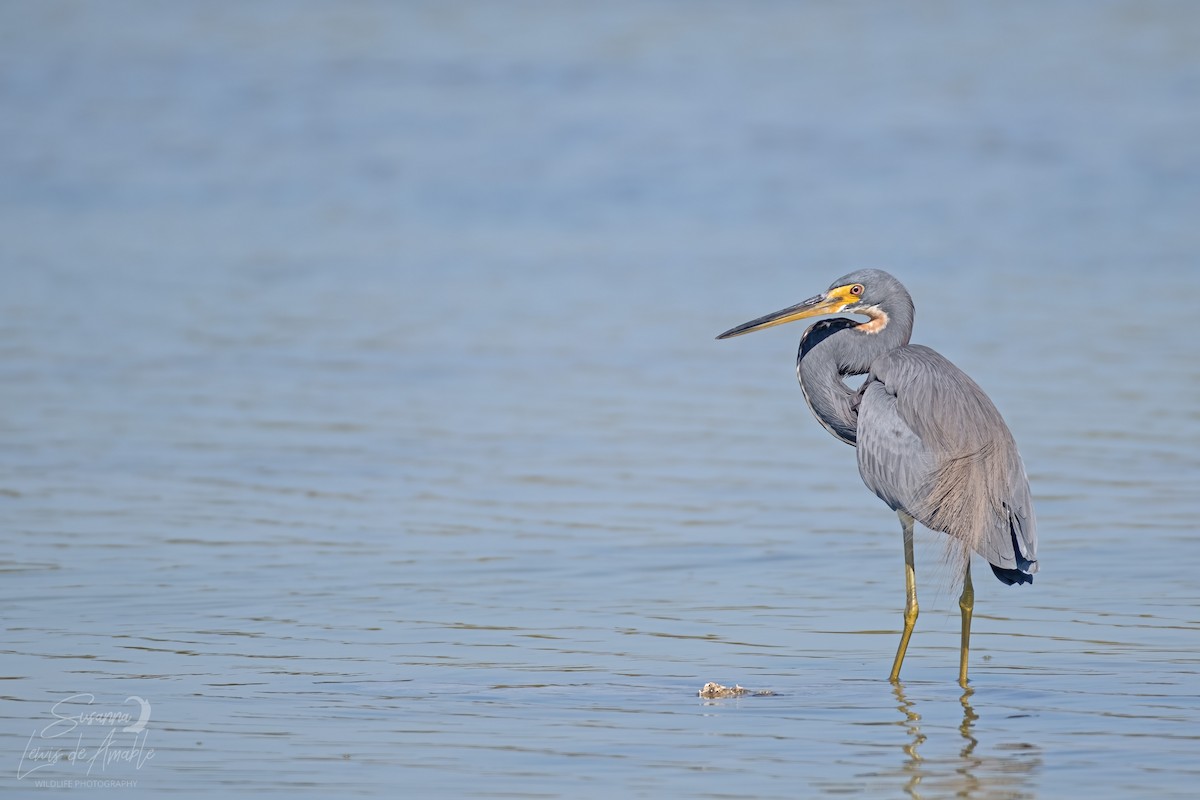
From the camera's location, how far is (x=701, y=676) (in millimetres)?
6246

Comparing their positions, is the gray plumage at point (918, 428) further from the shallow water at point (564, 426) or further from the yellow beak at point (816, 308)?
the shallow water at point (564, 426)

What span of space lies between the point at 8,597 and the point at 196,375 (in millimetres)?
4781

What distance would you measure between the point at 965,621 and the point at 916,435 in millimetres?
727

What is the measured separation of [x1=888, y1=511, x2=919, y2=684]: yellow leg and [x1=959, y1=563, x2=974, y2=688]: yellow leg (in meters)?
0.17

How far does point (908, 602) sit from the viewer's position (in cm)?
652

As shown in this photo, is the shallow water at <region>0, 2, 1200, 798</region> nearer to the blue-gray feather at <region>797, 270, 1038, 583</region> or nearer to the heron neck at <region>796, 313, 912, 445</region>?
the blue-gray feather at <region>797, 270, 1038, 583</region>

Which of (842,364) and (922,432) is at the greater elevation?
(842,364)

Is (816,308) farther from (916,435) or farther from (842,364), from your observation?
(916,435)

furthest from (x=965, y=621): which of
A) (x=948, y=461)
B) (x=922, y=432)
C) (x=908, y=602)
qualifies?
(x=922, y=432)

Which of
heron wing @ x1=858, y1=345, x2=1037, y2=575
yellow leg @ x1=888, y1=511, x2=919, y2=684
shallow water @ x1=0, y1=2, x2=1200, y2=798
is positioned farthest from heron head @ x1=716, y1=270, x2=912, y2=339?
shallow water @ x1=0, y1=2, x2=1200, y2=798

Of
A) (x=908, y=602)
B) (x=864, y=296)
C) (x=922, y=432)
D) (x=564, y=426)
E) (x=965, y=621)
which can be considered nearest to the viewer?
(x=965, y=621)

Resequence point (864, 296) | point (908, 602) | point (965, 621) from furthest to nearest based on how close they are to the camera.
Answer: point (864, 296) < point (908, 602) < point (965, 621)

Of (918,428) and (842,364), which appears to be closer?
(918,428)

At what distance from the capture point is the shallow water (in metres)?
5.64
